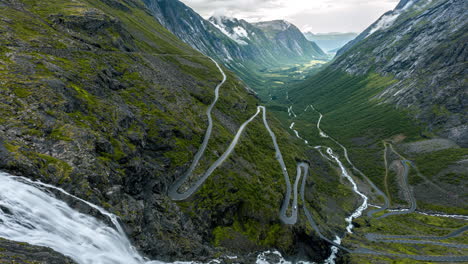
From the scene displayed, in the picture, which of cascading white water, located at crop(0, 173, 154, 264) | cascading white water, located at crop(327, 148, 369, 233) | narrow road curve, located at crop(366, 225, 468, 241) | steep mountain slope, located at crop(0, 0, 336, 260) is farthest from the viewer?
cascading white water, located at crop(327, 148, 369, 233)

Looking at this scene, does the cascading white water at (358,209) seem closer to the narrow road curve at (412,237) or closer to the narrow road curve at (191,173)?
the narrow road curve at (412,237)

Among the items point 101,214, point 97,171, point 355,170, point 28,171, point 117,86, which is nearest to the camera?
point 28,171

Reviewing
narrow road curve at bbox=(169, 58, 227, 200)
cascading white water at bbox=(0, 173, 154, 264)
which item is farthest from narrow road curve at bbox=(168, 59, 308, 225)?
cascading white water at bbox=(0, 173, 154, 264)

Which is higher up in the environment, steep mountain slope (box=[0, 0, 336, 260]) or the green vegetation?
the green vegetation

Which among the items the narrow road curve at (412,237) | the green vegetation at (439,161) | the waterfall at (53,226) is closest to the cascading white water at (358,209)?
the narrow road curve at (412,237)

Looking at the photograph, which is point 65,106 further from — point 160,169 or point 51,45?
point 51,45

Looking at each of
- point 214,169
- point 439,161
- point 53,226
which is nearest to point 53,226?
point 53,226

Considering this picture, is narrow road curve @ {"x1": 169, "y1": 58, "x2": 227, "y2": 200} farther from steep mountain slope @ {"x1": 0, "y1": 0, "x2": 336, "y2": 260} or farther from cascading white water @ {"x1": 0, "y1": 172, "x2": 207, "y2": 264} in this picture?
cascading white water @ {"x1": 0, "y1": 172, "x2": 207, "y2": 264}

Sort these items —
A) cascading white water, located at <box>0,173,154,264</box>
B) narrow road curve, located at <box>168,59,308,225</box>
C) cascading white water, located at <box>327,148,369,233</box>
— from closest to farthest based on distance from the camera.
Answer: cascading white water, located at <box>0,173,154,264</box>, narrow road curve, located at <box>168,59,308,225</box>, cascading white water, located at <box>327,148,369,233</box>

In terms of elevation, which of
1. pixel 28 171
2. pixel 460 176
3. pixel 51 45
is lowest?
pixel 28 171

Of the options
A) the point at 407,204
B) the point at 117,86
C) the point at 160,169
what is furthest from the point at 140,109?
the point at 407,204
